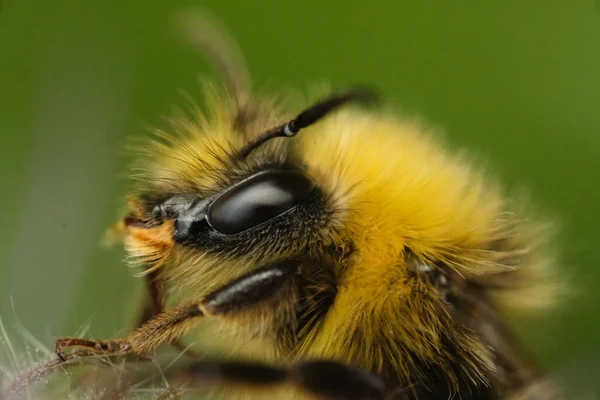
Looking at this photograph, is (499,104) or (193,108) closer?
(193,108)

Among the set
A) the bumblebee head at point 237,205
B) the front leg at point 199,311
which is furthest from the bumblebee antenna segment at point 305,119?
the front leg at point 199,311

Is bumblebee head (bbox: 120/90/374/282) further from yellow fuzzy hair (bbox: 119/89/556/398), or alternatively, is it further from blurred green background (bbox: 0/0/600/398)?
blurred green background (bbox: 0/0/600/398)

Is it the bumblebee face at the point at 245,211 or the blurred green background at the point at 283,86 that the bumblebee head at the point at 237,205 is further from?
the blurred green background at the point at 283,86

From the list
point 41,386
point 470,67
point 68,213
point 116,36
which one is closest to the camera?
point 41,386

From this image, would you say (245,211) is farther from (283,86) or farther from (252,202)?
(283,86)

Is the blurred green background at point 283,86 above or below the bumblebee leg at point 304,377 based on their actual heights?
above

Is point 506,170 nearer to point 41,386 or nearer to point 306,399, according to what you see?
point 306,399

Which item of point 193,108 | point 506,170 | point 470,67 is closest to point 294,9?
point 470,67
